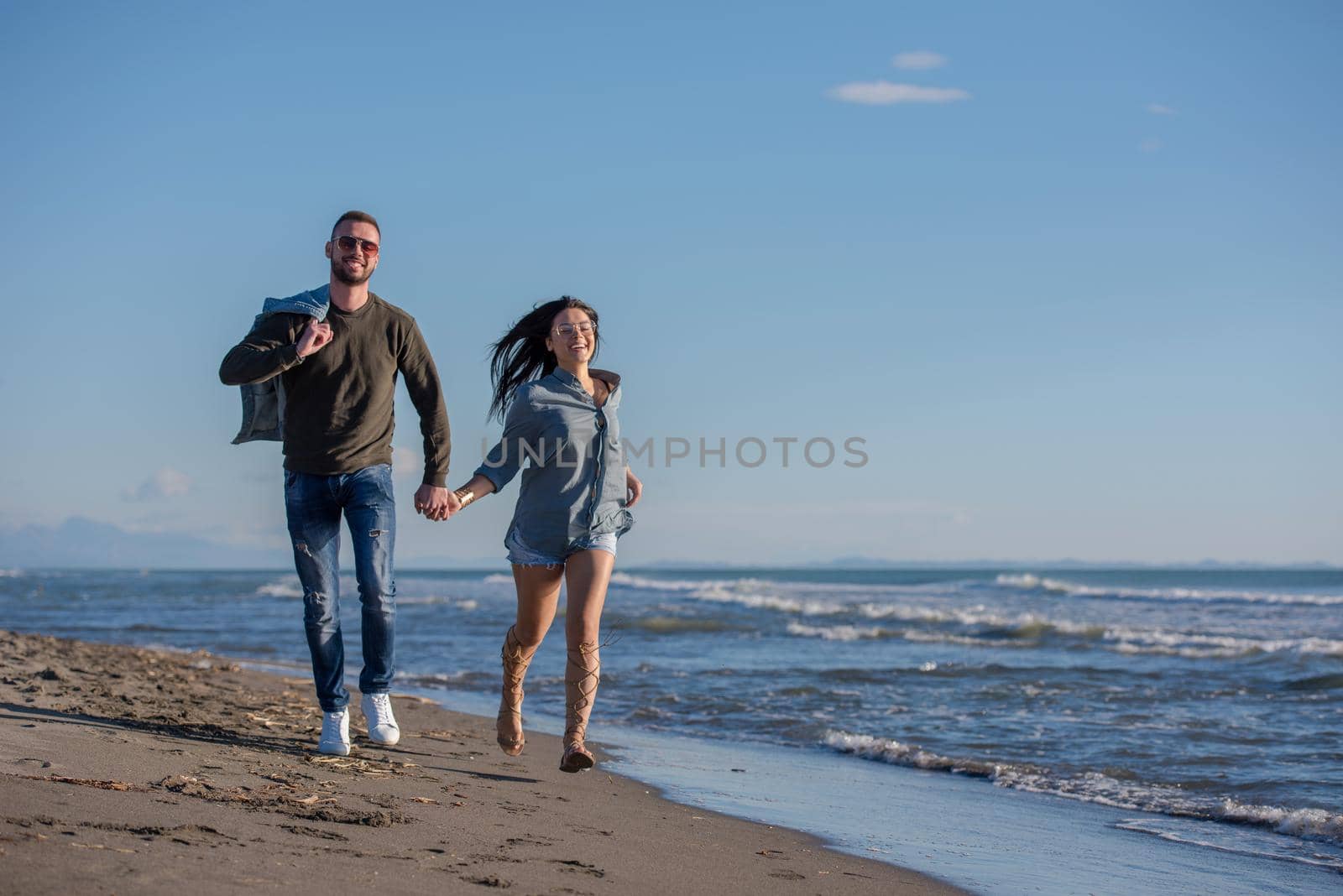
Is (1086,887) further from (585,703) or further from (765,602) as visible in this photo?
(765,602)

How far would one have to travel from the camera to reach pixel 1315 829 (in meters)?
4.95

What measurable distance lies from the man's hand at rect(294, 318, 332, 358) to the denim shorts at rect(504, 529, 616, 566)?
983mm

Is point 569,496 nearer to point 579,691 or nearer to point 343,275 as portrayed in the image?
point 579,691

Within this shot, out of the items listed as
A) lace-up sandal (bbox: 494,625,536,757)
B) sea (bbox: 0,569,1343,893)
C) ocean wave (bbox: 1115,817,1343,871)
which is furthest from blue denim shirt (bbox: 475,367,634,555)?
ocean wave (bbox: 1115,817,1343,871)

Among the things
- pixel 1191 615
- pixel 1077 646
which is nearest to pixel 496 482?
pixel 1077 646

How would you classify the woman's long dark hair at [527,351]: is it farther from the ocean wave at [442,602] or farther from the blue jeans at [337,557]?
the ocean wave at [442,602]

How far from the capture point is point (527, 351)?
4.80 meters

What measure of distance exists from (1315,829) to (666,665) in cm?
705

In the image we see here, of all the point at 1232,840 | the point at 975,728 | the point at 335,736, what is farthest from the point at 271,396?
the point at 975,728

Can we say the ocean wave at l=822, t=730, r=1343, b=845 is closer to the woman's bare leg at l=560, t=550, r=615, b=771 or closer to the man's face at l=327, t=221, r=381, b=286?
the woman's bare leg at l=560, t=550, r=615, b=771

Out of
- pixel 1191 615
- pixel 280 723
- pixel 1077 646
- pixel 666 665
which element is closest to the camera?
pixel 280 723

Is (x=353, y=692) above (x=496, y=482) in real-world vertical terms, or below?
below

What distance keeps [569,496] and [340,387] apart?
3.31 feet

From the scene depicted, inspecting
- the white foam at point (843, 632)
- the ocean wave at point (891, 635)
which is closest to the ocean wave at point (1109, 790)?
the ocean wave at point (891, 635)
